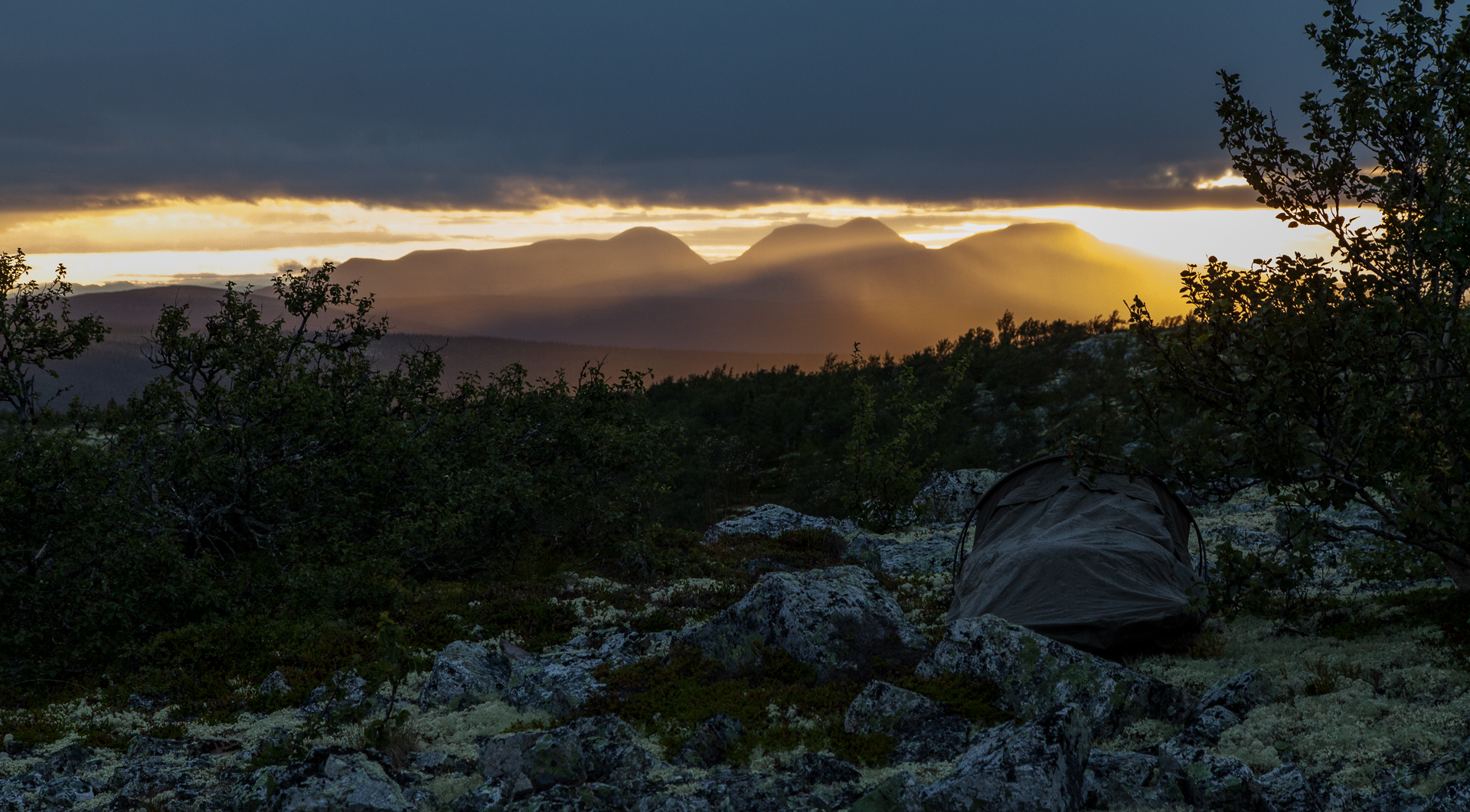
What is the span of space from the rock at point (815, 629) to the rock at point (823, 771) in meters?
2.84

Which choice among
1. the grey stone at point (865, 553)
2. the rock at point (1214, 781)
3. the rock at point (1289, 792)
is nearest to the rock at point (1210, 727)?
the rock at point (1214, 781)

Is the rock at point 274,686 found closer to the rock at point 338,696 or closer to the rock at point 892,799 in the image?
the rock at point 338,696

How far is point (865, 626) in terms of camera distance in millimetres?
11938

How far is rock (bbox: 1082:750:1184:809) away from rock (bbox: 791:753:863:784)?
1.99 metres

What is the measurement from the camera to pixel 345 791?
7.34 metres

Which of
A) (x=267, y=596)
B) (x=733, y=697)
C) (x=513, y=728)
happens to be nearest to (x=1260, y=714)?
(x=733, y=697)

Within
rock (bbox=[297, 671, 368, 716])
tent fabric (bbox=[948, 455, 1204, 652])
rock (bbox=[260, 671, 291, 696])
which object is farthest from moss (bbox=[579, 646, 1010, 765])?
rock (bbox=[260, 671, 291, 696])

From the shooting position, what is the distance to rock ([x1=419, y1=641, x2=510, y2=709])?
10.8 m

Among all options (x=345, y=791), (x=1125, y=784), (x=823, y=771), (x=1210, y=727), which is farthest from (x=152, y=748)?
(x=1210, y=727)

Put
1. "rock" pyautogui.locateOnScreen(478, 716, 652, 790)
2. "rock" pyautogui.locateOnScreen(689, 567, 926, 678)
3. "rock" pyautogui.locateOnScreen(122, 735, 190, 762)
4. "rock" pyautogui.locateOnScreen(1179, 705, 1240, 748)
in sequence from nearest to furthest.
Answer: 1. "rock" pyautogui.locateOnScreen(478, 716, 652, 790)
2. "rock" pyautogui.locateOnScreen(1179, 705, 1240, 748)
3. "rock" pyautogui.locateOnScreen(122, 735, 190, 762)
4. "rock" pyautogui.locateOnScreen(689, 567, 926, 678)

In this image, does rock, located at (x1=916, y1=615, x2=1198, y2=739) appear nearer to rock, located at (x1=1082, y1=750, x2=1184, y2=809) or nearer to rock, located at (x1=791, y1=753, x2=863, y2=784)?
rock, located at (x1=1082, y1=750, x2=1184, y2=809)

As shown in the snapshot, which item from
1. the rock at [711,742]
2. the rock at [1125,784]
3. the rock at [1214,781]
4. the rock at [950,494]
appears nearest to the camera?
the rock at [1214,781]

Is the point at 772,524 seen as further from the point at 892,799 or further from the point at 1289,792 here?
the point at 1289,792

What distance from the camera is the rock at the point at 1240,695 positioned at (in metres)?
8.73
